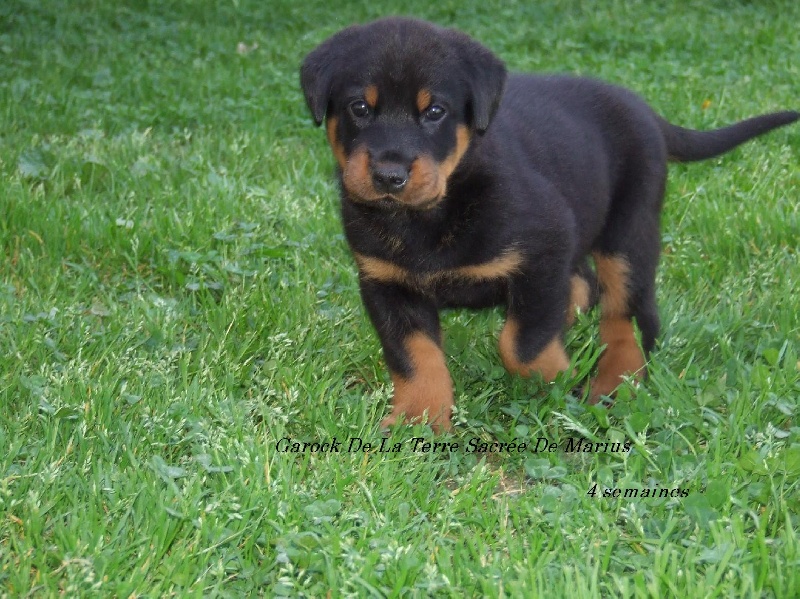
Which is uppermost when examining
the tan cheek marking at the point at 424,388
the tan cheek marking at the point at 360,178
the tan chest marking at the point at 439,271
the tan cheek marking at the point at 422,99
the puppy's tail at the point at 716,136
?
the tan cheek marking at the point at 422,99

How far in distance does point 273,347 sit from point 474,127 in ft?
2.74

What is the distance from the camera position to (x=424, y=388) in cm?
278

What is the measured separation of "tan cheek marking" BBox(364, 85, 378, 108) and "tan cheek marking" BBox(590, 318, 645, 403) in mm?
1112

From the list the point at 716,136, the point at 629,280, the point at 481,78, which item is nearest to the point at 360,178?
the point at 481,78

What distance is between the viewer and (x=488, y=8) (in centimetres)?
867

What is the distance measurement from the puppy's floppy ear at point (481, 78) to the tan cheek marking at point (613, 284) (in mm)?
806

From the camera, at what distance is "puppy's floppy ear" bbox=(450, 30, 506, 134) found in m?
2.68

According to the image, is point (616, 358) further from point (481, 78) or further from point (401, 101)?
point (401, 101)

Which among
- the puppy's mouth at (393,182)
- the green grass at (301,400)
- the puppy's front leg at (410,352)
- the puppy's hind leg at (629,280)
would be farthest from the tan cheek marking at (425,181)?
the puppy's hind leg at (629,280)

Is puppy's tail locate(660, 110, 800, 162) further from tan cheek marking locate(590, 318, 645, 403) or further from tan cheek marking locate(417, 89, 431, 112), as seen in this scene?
tan cheek marking locate(417, 89, 431, 112)

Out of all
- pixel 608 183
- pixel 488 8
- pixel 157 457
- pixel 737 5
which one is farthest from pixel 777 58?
pixel 157 457

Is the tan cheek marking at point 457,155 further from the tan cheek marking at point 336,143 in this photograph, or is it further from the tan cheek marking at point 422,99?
the tan cheek marking at point 336,143

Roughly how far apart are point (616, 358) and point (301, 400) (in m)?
1.07

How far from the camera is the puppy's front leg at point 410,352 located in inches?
109
